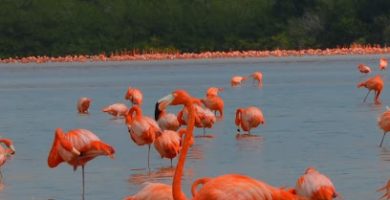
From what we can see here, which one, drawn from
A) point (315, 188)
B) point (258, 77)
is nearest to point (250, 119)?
point (315, 188)

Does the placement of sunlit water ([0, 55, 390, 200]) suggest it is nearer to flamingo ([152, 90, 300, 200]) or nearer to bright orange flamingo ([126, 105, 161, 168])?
bright orange flamingo ([126, 105, 161, 168])

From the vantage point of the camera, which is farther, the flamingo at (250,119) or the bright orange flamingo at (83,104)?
the bright orange flamingo at (83,104)

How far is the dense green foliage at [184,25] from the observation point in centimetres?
7181

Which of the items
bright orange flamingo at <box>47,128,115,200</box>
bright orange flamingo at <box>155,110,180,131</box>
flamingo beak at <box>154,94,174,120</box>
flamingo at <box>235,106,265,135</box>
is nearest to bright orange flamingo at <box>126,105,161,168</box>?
bright orange flamingo at <box>47,128,115,200</box>

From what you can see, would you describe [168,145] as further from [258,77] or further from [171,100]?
[258,77]

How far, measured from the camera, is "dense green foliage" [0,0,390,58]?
71.8m

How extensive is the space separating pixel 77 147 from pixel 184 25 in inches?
2670

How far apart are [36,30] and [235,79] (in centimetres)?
4725

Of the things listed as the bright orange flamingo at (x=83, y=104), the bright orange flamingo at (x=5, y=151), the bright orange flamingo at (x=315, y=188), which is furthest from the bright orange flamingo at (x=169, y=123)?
the bright orange flamingo at (x=83, y=104)

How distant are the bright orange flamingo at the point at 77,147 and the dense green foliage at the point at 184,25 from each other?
5824cm

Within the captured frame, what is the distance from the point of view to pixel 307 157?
533 inches

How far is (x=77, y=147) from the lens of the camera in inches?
452

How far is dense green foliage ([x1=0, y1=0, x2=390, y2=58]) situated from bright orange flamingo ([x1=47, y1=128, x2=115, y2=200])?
58.2 metres

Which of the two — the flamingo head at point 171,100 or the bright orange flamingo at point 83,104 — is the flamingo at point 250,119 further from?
the flamingo head at point 171,100
